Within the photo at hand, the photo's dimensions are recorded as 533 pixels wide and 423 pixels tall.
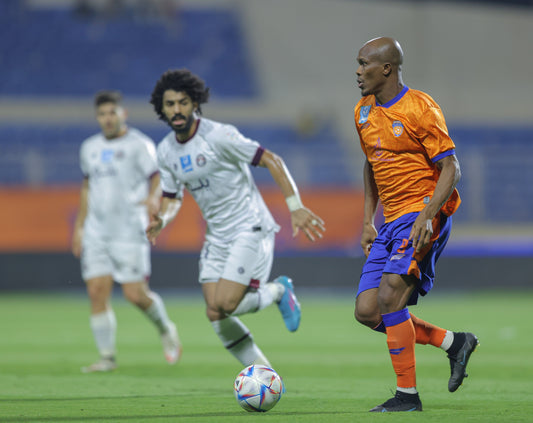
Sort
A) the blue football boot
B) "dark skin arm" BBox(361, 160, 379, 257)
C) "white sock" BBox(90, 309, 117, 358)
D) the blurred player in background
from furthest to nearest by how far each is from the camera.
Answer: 1. "white sock" BBox(90, 309, 117, 358)
2. the blue football boot
3. "dark skin arm" BBox(361, 160, 379, 257)
4. the blurred player in background

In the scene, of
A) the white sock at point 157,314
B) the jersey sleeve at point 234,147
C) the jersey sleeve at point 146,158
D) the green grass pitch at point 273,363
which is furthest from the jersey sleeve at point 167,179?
the white sock at point 157,314

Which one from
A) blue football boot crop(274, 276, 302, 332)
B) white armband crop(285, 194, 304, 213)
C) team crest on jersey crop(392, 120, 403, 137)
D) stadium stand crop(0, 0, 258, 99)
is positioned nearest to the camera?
team crest on jersey crop(392, 120, 403, 137)

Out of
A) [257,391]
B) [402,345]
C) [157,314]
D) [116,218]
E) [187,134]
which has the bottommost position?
[157,314]

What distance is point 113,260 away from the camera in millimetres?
8594

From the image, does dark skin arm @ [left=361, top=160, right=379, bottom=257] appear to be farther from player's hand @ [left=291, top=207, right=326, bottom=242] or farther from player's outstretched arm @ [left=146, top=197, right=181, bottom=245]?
player's outstretched arm @ [left=146, top=197, right=181, bottom=245]

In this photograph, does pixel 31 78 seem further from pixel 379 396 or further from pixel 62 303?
pixel 379 396

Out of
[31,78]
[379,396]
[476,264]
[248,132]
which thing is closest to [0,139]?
[31,78]

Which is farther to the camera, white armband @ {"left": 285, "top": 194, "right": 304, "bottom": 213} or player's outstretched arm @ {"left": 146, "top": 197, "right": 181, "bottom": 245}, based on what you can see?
player's outstretched arm @ {"left": 146, "top": 197, "right": 181, "bottom": 245}

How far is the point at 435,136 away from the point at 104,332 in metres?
4.18

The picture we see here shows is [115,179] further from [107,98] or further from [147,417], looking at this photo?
[147,417]

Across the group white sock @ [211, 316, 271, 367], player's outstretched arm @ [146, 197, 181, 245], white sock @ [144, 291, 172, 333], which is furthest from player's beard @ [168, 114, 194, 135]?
white sock @ [144, 291, 172, 333]

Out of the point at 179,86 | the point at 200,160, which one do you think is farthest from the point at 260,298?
the point at 179,86

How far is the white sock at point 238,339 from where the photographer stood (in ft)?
22.1

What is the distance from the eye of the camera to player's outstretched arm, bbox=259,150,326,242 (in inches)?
232
